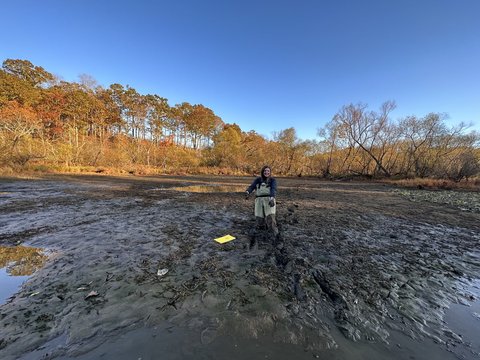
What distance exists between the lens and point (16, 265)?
409cm

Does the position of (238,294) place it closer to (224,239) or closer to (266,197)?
(224,239)

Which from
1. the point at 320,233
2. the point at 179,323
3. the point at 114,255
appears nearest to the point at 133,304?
the point at 179,323

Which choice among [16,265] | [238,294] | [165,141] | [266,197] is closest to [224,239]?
[266,197]

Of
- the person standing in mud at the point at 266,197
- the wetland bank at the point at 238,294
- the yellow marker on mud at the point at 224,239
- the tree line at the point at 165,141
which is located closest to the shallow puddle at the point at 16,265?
the wetland bank at the point at 238,294

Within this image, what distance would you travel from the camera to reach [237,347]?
2.33 metres

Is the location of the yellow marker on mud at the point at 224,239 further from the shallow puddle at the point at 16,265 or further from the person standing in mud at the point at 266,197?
the shallow puddle at the point at 16,265

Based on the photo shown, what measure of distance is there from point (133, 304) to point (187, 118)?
48.9 metres

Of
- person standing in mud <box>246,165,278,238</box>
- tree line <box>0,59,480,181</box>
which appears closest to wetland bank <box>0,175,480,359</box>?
person standing in mud <box>246,165,278,238</box>

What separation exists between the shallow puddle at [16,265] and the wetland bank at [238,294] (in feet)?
0.35

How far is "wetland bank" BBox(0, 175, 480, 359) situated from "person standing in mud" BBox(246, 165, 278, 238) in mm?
499

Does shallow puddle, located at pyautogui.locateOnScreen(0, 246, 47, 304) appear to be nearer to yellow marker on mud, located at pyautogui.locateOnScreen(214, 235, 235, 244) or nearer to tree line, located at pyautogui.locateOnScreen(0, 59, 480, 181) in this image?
yellow marker on mud, located at pyautogui.locateOnScreen(214, 235, 235, 244)

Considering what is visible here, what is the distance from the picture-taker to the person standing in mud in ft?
19.4

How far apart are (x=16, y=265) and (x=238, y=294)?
4.23 meters

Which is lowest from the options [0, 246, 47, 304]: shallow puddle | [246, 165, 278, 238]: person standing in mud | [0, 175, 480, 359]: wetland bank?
[0, 246, 47, 304]: shallow puddle
